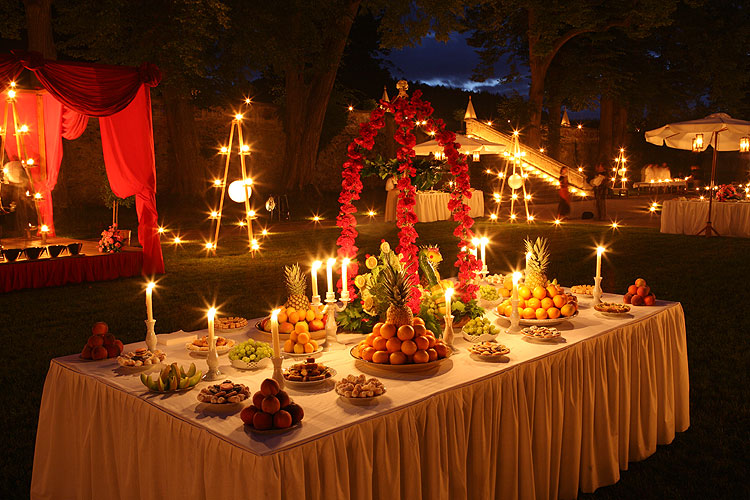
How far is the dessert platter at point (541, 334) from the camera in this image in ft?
10.5

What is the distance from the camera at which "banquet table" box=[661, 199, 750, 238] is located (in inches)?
515

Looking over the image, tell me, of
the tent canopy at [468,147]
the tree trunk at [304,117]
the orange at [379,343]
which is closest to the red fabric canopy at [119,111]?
the orange at [379,343]

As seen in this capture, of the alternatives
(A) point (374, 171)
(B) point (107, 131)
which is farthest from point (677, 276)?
(B) point (107, 131)

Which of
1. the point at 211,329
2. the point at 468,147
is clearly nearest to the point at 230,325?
the point at 211,329

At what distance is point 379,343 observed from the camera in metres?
2.87

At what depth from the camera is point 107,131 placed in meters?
9.45

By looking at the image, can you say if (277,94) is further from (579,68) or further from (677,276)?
(677,276)

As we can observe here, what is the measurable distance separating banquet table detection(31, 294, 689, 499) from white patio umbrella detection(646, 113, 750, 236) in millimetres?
10402

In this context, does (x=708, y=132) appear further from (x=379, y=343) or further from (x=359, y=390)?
(x=359, y=390)

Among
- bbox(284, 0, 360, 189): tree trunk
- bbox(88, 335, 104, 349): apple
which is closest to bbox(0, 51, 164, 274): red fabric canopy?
bbox(88, 335, 104, 349): apple

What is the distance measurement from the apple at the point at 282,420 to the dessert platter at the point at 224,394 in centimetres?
29

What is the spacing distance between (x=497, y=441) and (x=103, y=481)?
1796mm

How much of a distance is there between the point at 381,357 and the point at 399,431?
1.64 ft

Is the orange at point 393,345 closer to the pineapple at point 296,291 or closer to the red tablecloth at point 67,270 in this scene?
the pineapple at point 296,291
